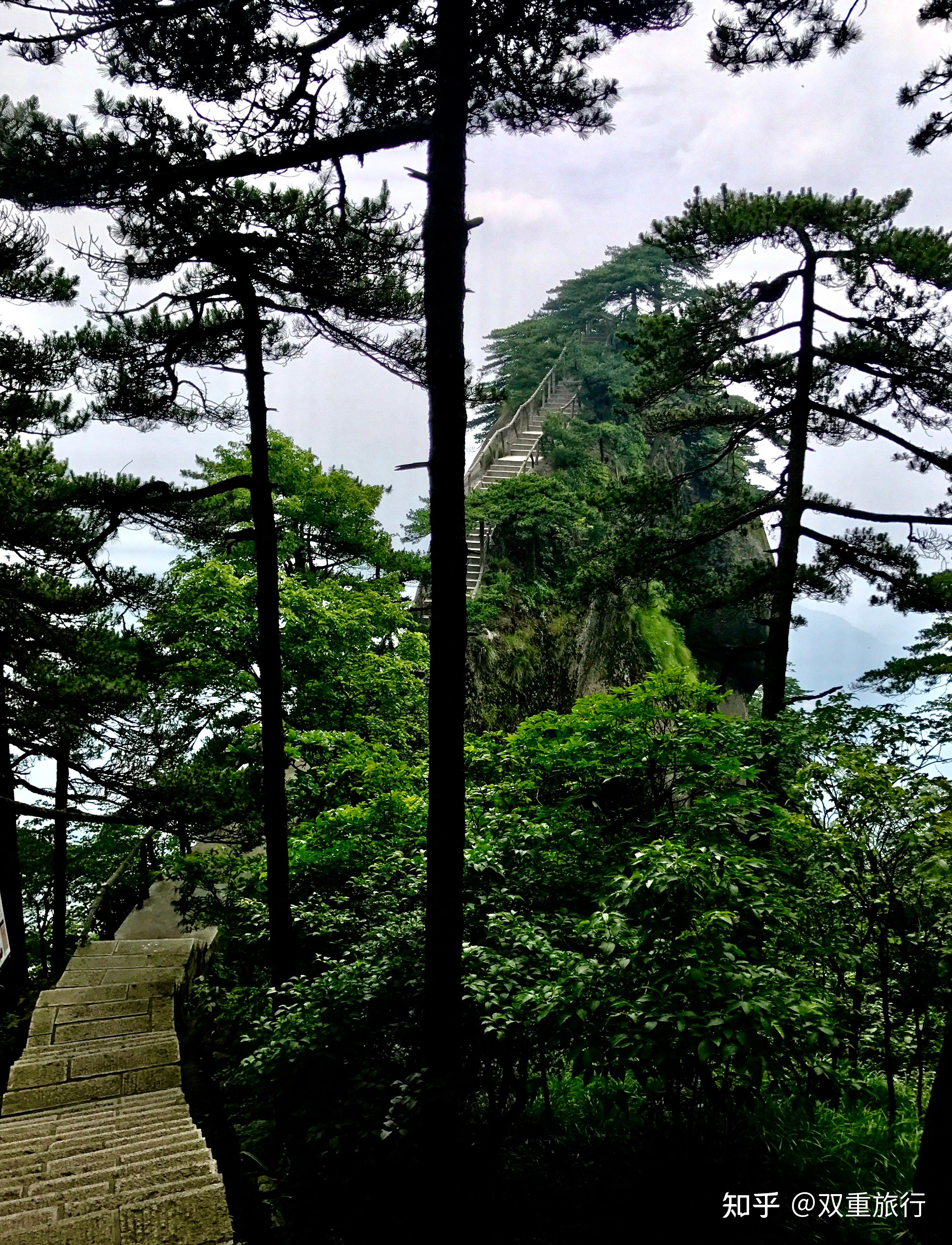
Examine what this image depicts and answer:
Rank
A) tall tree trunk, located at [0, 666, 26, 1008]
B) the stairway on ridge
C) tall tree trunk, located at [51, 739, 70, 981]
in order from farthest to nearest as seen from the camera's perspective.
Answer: the stairway on ridge → tall tree trunk, located at [51, 739, 70, 981] → tall tree trunk, located at [0, 666, 26, 1008]

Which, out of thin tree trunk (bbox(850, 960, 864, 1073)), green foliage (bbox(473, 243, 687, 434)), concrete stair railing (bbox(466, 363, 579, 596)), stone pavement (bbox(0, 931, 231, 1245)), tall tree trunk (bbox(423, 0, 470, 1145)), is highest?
green foliage (bbox(473, 243, 687, 434))

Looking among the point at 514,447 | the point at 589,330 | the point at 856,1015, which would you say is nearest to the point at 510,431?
the point at 514,447

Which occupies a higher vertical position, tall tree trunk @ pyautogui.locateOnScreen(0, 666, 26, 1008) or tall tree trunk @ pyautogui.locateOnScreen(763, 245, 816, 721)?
tall tree trunk @ pyautogui.locateOnScreen(763, 245, 816, 721)

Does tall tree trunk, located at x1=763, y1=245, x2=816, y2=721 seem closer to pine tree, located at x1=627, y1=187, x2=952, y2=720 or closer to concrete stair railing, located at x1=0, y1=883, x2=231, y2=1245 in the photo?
pine tree, located at x1=627, y1=187, x2=952, y2=720

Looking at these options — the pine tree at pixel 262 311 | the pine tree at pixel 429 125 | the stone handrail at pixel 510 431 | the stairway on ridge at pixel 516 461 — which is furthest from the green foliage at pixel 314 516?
the pine tree at pixel 429 125

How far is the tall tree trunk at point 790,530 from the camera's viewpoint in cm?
952

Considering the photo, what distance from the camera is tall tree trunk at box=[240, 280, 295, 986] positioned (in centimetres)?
659

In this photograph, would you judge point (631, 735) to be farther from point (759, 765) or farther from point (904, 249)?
point (904, 249)

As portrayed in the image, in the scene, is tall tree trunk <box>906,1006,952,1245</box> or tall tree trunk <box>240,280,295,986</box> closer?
tall tree trunk <box>906,1006,952,1245</box>

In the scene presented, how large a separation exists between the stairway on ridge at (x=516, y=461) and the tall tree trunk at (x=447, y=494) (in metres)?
8.57

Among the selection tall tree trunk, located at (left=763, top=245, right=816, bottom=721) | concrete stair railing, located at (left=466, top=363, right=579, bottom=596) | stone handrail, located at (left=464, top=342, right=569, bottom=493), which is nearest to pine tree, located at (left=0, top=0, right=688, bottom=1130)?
tall tree trunk, located at (left=763, top=245, right=816, bottom=721)

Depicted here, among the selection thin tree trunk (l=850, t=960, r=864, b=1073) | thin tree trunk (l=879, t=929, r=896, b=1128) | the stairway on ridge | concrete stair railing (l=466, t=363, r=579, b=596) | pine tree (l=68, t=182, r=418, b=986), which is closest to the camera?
thin tree trunk (l=879, t=929, r=896, b=1128)

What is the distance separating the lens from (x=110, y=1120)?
16.4ft

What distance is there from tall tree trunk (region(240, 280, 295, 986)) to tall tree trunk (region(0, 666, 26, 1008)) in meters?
3.58
